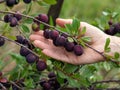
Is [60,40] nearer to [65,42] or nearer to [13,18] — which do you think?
[65,42]

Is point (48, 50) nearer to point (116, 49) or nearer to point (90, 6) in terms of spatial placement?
point (116, 49)

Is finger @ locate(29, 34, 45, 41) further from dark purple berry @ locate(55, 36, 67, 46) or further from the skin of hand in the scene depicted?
dark purple berry @ locate(55, 36, 67, 46)

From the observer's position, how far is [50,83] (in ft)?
5.35

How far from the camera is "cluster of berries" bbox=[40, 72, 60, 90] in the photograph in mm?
1605

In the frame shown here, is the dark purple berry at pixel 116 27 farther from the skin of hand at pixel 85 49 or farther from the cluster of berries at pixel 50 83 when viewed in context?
the cluster of berries at pixel 50 83

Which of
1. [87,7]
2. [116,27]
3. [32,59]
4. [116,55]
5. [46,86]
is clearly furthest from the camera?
[87,7]

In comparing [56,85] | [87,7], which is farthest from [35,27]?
[87,7]

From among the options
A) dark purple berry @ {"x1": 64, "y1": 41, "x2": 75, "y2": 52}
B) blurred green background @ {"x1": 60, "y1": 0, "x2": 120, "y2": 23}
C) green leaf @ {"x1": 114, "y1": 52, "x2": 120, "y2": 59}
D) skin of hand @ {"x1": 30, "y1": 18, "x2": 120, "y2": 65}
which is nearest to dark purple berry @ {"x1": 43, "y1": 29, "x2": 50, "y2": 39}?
skin of hand @ {"x1": 30, "y1": 18, "x2": 120, "y2": 65}

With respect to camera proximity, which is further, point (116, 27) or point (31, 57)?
point (116, 27)

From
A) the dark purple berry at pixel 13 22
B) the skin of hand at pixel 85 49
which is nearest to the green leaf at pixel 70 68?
the skin of hand at pixel 85 49

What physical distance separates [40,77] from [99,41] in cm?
29

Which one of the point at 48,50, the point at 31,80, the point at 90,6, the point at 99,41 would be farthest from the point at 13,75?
the point at 90,6

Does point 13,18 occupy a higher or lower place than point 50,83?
higher

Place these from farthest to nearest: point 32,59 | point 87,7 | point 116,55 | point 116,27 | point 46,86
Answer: point 87,7, point 116,27, point 46,86, point 116,55, point 32,59
